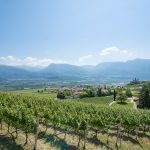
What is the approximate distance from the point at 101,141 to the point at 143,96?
77.5 m

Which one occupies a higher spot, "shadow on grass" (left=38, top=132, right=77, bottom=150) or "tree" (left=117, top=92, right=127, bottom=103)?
"shadow on grass" (left=38, top=132, right=77, bottom=150)

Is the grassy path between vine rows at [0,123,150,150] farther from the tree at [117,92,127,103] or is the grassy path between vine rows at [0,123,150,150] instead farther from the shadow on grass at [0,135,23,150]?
the tree at [117,92,127,103]

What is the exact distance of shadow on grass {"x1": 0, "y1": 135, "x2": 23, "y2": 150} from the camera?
66.0 feet

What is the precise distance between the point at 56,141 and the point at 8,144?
17.2ft

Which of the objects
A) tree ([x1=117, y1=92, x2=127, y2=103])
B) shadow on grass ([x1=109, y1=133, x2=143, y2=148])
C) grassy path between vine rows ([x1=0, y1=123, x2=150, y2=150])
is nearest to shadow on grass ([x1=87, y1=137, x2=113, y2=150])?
grassy path between vine rows ([x1=0, y1=123, x2=150, y2=150])

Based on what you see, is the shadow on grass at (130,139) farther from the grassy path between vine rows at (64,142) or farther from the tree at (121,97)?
the tree at (121,97)

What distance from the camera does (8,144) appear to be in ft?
67.9

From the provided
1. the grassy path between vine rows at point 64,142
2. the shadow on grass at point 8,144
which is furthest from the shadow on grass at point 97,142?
the shadow on grass at point 8,144

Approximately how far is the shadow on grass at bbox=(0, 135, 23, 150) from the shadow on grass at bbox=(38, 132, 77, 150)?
3461mm

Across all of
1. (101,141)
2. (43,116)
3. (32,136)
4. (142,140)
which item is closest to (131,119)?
(142,140)

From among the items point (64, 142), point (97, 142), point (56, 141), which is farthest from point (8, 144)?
point (97, 142)

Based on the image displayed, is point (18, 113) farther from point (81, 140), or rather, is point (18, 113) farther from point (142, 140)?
point (142, 140)

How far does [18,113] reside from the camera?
2267 centimetres

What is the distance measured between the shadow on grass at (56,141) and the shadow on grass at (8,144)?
136 inches
